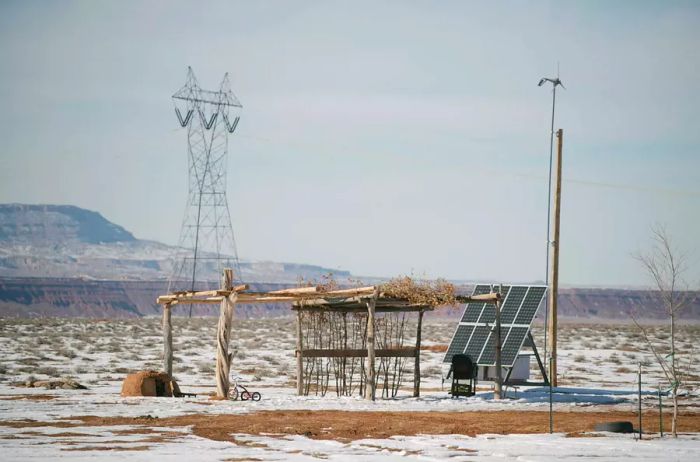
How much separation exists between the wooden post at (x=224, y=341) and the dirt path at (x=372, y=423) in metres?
3.18

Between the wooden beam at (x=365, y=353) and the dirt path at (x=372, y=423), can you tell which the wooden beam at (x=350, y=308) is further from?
the dirt path at (x=372, y=423)

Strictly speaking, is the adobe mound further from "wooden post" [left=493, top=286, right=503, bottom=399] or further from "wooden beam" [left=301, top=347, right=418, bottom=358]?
"wooden post" [left=493, top=286, right=503, bottom=399]

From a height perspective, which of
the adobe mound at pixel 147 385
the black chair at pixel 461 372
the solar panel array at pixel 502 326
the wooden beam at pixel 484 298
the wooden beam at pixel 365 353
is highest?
the wooden beam at pixel 484 298

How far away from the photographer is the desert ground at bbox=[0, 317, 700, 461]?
16141mm

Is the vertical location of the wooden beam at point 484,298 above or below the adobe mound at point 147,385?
above

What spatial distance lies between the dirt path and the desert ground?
0.9 inches

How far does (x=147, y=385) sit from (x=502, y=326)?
9181 mm

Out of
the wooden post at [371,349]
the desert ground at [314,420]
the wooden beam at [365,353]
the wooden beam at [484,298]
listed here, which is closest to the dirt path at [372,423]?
the desert ground at [314,420]

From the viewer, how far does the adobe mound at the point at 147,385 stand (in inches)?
1022

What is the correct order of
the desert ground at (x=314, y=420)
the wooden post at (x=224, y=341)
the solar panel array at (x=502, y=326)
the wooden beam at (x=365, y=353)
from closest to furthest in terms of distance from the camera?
the desert ground at (x=314, y=420), the wooden post at (x=224, y=341), the wooden beam at (x=365, y=353), the solar panel array at (x=502, y=326)

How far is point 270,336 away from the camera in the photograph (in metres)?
64.3

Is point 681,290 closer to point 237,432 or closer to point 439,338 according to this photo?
point 237,432

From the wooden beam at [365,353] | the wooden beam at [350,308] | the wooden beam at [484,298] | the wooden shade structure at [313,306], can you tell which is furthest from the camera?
the wooden beam at [350,308]

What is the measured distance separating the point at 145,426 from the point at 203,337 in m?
41.0
